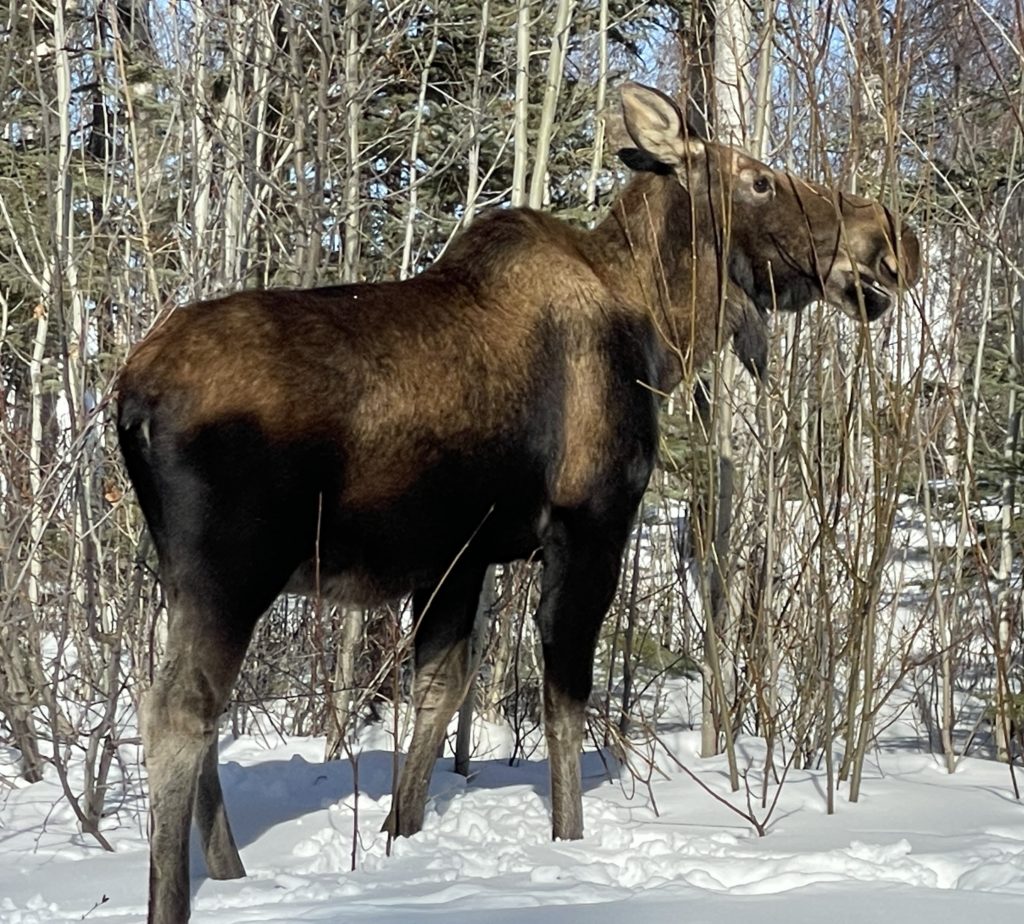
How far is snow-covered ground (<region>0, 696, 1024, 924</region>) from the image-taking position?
13.4 feet

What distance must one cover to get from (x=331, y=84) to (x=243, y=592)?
204 inches

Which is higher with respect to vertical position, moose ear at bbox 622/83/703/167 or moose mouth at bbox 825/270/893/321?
moose ear at bbox 622/83/703/167

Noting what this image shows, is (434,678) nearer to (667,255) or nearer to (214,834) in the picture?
(214,834)

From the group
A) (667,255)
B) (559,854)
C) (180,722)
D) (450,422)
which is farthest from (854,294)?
(180,722)

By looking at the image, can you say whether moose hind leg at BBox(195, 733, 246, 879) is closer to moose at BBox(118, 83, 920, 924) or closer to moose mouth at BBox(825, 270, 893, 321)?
moose at BBox(118, 83, 920, 924)

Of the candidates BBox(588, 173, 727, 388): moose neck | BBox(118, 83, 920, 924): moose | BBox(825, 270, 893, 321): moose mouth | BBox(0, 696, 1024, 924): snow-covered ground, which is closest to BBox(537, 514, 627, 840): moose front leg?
BBox(118, 83, 920, 924): moose

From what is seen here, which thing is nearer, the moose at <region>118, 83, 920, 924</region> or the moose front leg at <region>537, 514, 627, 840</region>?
the moose at <region>118, 83, 920, 924</region>

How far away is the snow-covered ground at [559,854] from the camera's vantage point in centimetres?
410

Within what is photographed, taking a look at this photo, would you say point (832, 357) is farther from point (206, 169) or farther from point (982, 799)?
point (206, 169)

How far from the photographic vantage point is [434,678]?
568cm

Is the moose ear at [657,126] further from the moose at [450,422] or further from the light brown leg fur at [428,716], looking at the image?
the light brown leg fur at [428,716]

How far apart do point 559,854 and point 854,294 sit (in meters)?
2.54

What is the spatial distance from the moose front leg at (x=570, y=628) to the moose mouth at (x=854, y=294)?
140cm

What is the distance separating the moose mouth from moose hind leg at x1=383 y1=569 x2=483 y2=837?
186 cm
